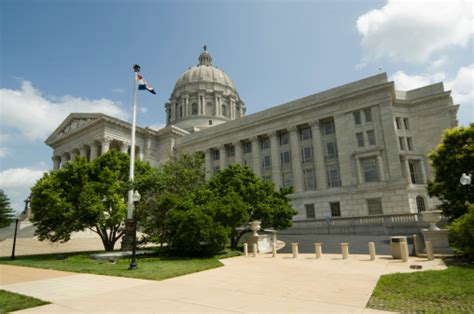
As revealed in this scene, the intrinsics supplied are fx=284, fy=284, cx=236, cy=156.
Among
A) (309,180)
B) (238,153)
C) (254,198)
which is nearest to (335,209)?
(309,180)

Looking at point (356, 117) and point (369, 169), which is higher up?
point (356, 117)

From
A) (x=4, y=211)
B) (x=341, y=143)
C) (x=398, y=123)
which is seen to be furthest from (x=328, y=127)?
(x=4, y=211)

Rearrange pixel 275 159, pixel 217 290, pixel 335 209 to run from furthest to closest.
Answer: pixel 275 159 < pixel 335 209 < pixel 217 290

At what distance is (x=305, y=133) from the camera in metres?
44.2

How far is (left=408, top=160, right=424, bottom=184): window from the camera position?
37219 mm

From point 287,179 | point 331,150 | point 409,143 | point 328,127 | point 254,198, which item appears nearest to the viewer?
point 254,198

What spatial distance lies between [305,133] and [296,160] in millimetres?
4771

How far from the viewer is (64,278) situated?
1145 cm

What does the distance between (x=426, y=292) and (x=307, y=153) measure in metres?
36.0

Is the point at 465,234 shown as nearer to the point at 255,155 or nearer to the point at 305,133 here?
the point at 305,133

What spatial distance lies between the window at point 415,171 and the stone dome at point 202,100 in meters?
48.0

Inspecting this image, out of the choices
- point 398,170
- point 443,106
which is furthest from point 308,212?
point 443,106

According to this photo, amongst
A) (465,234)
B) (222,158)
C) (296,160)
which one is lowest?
(465,234)

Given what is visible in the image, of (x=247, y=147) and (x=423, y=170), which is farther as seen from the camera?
(x=247, y=147)
